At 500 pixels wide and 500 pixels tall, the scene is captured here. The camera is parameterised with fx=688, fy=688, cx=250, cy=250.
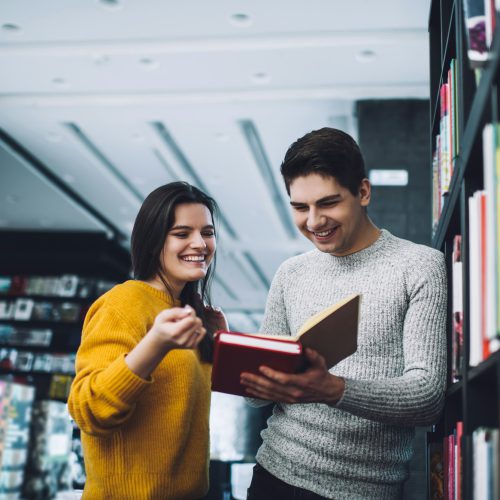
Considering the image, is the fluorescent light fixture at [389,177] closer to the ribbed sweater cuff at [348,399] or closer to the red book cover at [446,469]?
the red book cover at [446,469]

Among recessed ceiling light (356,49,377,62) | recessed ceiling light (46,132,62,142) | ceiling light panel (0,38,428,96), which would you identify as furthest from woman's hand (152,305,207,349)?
recessed ceiling light (46,132,62,142)

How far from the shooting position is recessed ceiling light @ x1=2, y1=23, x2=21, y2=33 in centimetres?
378

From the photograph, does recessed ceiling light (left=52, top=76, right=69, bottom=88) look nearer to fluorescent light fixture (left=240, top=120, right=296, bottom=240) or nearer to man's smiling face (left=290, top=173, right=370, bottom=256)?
fluorescent light fixture (left=240, top=120, right=296, bottom=240)

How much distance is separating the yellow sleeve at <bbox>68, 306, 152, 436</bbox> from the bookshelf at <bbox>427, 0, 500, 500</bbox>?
0.59 meters

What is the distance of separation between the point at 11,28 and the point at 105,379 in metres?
3.11

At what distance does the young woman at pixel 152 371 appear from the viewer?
1.27 metres

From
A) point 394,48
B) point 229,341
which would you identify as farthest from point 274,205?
point 229,341

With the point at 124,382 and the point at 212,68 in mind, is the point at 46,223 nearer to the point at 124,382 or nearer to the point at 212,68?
the point at 212,68

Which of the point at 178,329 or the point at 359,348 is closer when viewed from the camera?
the point at 178,329

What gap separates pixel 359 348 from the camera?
141 cm

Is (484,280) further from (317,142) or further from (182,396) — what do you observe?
(182,396)

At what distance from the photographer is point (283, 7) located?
3484 millimetres

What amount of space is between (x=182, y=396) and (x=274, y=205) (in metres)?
5.56

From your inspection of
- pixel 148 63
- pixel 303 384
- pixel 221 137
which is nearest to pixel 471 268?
pixel 303 384
